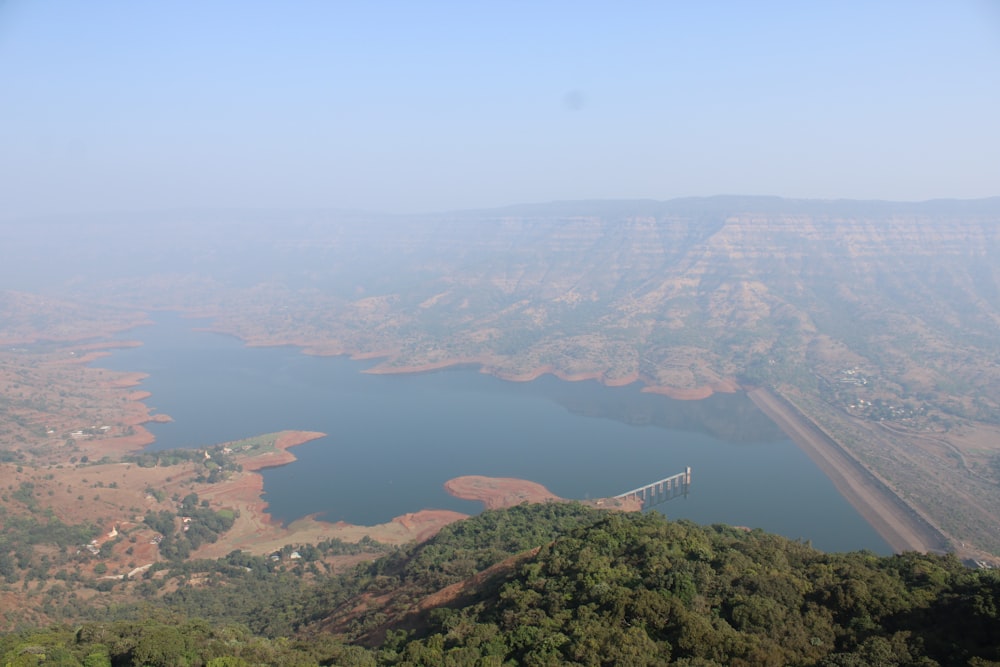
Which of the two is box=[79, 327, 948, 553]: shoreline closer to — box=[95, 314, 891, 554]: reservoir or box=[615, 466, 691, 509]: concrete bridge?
box=[95, 314, 891, 554]: reservoir

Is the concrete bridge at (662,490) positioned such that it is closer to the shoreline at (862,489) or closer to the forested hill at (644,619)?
the shoreline at (862,489)

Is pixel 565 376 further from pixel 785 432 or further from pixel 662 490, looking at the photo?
pixel 662 490

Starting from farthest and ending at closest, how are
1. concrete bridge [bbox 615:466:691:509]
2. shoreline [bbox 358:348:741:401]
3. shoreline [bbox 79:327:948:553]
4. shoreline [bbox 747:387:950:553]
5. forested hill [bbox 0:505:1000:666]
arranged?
→ shoreline [bbox 358:348:741:401] < concrete bridge [bbox 615:466:691:509] < shoreline [bbox 79:327:948:553] < shoreline [bbox 747:387:950:553] < forested hill [bbox 0:505:1000:666]

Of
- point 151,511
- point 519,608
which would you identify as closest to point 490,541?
point 519,608

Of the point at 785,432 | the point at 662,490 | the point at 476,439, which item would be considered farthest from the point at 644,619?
the point at 785,432

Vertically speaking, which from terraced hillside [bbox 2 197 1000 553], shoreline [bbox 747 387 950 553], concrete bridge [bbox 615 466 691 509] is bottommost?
concrete bridge [bbox 615 466 691 509]

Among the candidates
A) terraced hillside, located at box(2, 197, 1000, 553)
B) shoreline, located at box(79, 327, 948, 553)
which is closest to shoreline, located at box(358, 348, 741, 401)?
shoreline, located at box(79, 327, 948, 553)
